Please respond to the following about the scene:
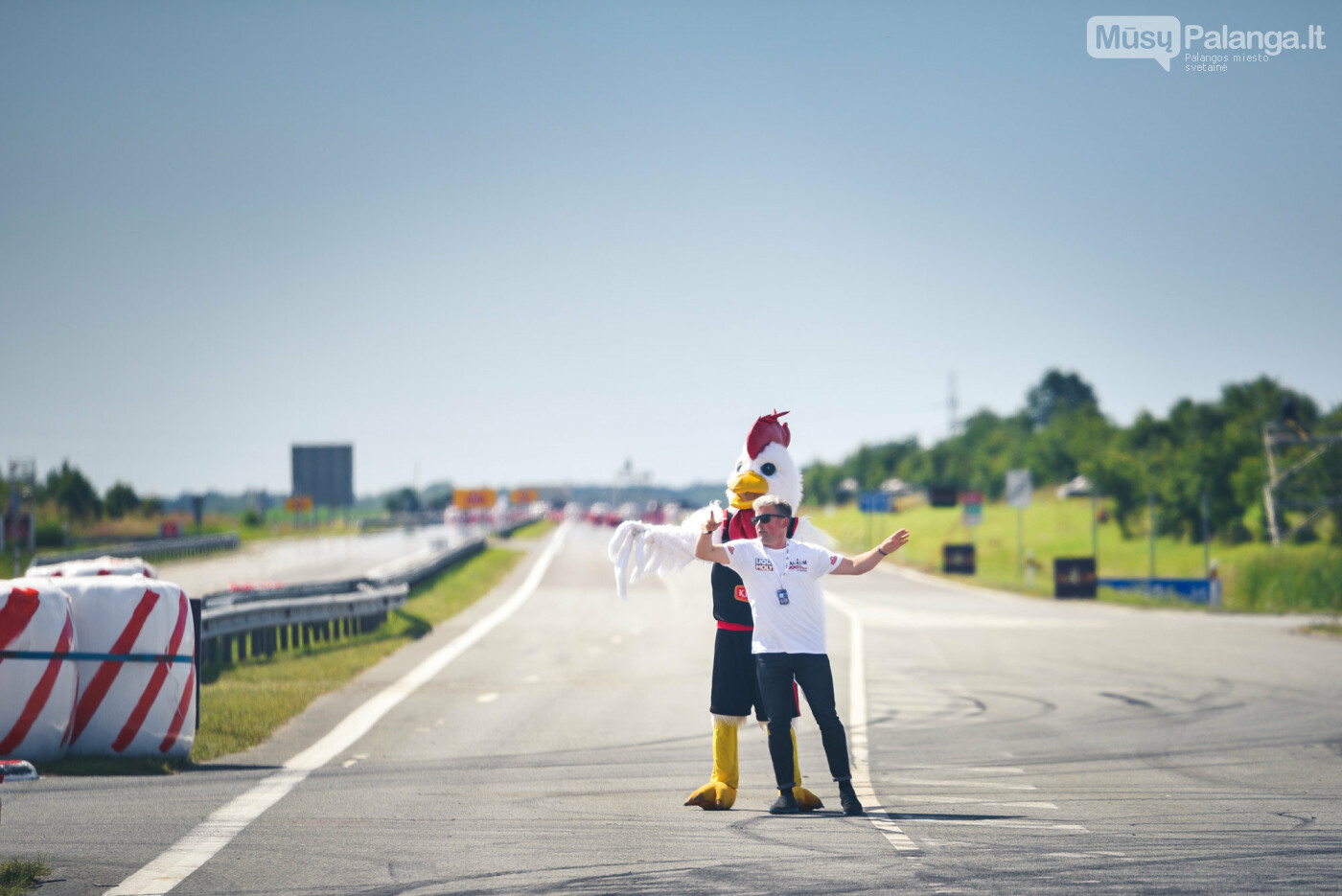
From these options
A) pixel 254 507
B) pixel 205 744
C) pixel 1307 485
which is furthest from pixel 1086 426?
pixel 205 744

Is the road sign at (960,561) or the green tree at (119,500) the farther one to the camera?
the green tree at (119,500)

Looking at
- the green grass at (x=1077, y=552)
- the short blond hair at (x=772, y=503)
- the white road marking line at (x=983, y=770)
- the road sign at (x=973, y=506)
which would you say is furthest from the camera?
the road sign at (x=973, y=506)

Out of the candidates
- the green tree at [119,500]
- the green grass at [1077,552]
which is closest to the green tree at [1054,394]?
the green grass at [1077,552]

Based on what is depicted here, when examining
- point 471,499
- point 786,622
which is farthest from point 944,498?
point 471,499

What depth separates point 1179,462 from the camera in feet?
214

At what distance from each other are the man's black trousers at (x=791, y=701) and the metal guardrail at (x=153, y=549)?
27117mm

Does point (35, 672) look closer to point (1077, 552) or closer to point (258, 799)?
point (258, 799)

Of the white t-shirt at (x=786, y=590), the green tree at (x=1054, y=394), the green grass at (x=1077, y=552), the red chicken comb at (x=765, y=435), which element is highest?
the green tree at (x=1054, y=394)

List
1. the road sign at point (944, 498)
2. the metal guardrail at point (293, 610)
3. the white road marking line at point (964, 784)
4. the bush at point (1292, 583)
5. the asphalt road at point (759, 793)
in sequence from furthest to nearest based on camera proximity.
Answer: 1. the road sign at point (944, 498)
2. the bush at point (1292, 583)
3. the metal guardrail at point (293, 610)
4. the white road marking line at point (964, 784)
5. the asphalt road at point (759, 793)

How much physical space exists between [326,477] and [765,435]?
34.8m

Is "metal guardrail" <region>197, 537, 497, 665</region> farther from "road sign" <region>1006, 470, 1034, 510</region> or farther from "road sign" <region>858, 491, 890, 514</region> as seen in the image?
"road sign" <region>858, 491, 890, 514</region>

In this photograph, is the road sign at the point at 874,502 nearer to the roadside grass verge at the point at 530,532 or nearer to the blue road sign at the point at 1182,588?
the blue road sign at the point at 1182,588

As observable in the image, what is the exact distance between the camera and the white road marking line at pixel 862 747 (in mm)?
6629

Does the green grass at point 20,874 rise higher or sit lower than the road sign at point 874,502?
lower
